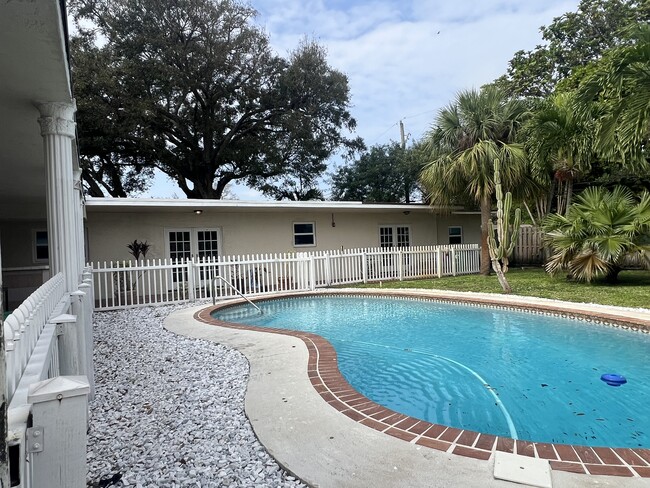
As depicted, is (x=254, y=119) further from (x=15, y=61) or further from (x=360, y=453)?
(x=360, y=453)

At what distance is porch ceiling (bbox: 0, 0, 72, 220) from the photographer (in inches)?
95.5

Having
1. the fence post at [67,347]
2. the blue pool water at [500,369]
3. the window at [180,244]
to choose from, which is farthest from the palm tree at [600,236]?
the window at [180,244]

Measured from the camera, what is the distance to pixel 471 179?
510 inches

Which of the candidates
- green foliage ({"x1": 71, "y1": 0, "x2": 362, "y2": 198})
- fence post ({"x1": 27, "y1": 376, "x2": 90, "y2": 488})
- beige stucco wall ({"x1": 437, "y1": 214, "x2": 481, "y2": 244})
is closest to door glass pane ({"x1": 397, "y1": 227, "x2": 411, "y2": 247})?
beige stucco wall ({"x1": 437, "y1": 214, "x2": 481, "y2": 244})

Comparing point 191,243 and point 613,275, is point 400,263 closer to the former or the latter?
point 613,275

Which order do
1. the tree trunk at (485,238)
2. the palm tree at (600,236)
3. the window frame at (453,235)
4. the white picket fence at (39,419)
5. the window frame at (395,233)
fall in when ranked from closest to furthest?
the white picket fence at (39,419), the palm tree at (600,236), the tree trunk at (485,238), the window frame at (395,233), the window frame at (453,235)

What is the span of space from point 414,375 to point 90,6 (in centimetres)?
2273

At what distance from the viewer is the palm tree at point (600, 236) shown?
9.78 metres

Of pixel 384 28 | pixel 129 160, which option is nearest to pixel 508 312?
pixel 384 28

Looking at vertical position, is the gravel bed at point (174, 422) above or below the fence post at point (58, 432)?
below

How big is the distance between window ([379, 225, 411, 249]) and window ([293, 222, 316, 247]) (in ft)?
10.8

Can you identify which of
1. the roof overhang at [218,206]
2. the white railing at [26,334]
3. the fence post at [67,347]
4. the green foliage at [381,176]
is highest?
the green foliage at [381,176]

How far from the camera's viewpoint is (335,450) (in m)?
2.68

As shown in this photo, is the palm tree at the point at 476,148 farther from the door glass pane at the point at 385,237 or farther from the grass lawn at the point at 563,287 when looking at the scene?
the door glass pane at the point at 385,237
